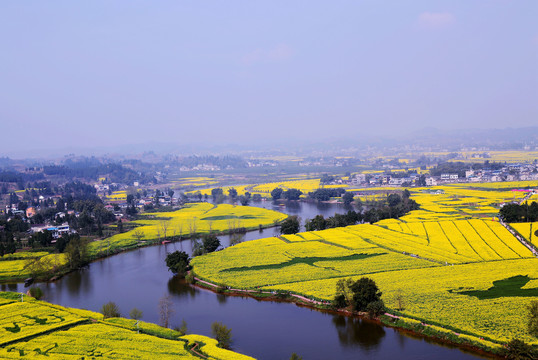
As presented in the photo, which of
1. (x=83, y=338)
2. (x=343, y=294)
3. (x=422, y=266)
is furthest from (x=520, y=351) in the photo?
(x=83, y=338)

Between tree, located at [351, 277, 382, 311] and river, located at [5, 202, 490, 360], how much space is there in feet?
2.67

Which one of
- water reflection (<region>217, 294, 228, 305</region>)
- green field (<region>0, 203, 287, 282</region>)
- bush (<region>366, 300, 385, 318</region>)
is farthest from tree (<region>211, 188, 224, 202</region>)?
bush (<region>366, 300, 385, 318</region>)

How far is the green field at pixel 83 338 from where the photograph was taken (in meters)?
17.7

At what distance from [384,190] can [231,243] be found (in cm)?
4193

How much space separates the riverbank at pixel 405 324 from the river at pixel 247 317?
281mm

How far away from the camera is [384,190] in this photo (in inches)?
2906

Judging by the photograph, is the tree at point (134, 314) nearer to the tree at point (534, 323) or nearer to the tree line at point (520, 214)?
the tree at point (534, 323)

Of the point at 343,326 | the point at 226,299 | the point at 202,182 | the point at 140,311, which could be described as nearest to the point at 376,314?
the point at 343,326

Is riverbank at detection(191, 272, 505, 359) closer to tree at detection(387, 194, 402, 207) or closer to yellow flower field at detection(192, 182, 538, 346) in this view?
yellow flower field at detection(192, 182, 538, 346)

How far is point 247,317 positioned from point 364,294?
6.19m

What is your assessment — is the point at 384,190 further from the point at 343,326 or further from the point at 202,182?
the point at 343,326

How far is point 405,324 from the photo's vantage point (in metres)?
20.7

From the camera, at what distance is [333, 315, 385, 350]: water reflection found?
795 inches

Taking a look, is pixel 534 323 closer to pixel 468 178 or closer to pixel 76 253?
pixel 76 253
